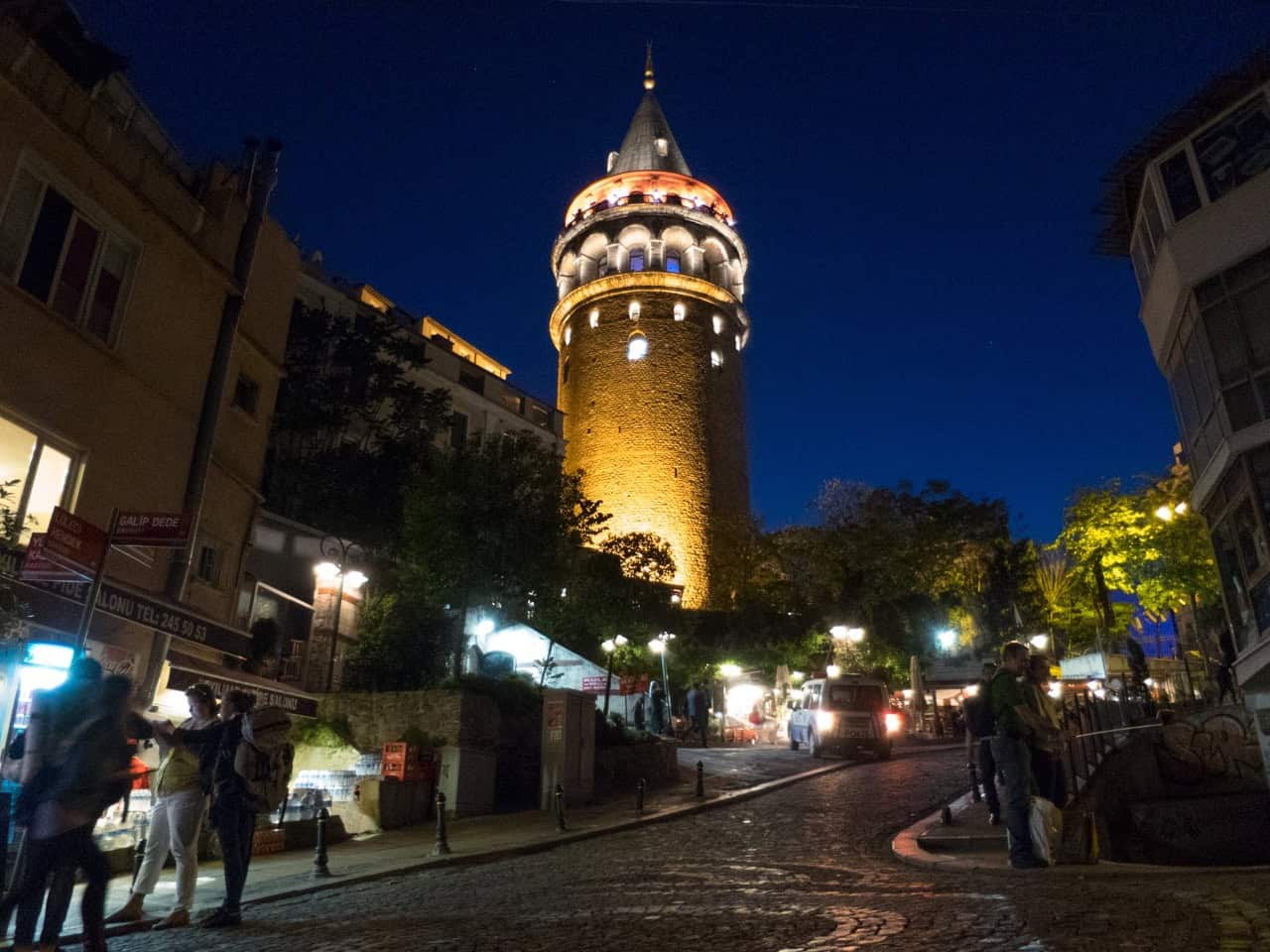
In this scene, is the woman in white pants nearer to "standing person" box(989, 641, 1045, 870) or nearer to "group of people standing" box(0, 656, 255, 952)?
"group of people standing" box(0, 656, 255, 952)

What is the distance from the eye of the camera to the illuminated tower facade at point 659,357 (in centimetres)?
4625

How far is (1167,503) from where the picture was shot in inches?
992

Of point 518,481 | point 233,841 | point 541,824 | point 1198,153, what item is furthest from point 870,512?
point 233,841

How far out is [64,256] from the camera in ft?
37.0

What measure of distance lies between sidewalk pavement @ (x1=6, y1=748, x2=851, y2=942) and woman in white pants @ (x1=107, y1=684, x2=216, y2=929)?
0.24 metres

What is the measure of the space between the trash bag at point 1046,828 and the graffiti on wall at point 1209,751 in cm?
988

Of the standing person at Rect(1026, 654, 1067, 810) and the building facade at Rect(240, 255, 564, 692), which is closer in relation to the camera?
the standing person at Rect(1026, 654, 1067, 810)

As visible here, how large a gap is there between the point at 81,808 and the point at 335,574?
52.9ft

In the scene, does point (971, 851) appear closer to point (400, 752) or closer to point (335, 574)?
point (400, 752)

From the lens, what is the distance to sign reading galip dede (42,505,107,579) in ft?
22.7

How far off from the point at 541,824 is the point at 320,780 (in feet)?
12.8

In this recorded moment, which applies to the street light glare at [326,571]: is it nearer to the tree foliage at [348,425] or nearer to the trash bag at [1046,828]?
the tree foliage at [348,425]

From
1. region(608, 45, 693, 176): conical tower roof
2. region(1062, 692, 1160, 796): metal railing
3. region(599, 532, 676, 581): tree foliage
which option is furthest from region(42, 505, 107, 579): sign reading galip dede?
region(608, 45, 693, 176): conical tower roof

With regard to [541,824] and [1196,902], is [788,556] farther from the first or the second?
[1196,902]
